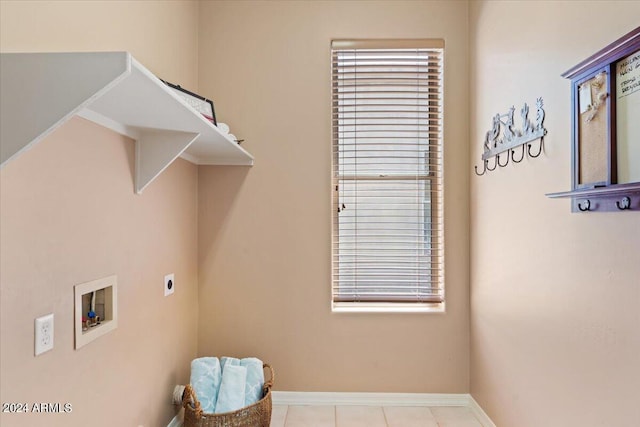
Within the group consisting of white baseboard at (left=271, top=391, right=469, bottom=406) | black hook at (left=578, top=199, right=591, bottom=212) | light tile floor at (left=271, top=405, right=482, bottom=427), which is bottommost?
light tile floor at (left=271, top=405, right=482, bottom=427)

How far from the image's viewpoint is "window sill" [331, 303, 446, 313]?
2455 millimetres

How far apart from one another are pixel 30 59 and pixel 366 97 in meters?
1.95

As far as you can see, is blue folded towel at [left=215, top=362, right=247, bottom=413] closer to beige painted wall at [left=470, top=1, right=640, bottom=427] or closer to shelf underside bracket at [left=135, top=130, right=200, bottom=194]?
shelf underside bracket at [left=135, top=130, right=200, bottom=194]

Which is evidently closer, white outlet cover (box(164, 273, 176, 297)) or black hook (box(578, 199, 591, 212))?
black hook (box(578, 199, 591, 212))

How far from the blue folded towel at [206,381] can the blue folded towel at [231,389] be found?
42 mm

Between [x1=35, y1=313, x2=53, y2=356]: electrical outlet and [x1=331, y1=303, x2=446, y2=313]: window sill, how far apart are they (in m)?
1.59

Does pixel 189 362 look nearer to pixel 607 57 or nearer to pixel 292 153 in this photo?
pixel 292 153

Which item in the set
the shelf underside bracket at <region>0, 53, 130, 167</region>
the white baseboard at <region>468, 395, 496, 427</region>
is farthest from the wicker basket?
the shelf underside bracket at <region>0, 53, 130, 167</region>

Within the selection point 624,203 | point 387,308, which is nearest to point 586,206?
point 624,203

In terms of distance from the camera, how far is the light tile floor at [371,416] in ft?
7.34

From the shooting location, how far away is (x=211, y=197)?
2469mm

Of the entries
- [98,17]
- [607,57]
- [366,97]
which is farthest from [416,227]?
[98,17]

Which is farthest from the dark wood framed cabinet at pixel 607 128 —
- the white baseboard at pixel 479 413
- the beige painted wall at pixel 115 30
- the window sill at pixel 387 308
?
the beige painted wall at pixel 115 30

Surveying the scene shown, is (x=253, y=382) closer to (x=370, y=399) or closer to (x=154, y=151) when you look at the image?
(x=370, y=399)
